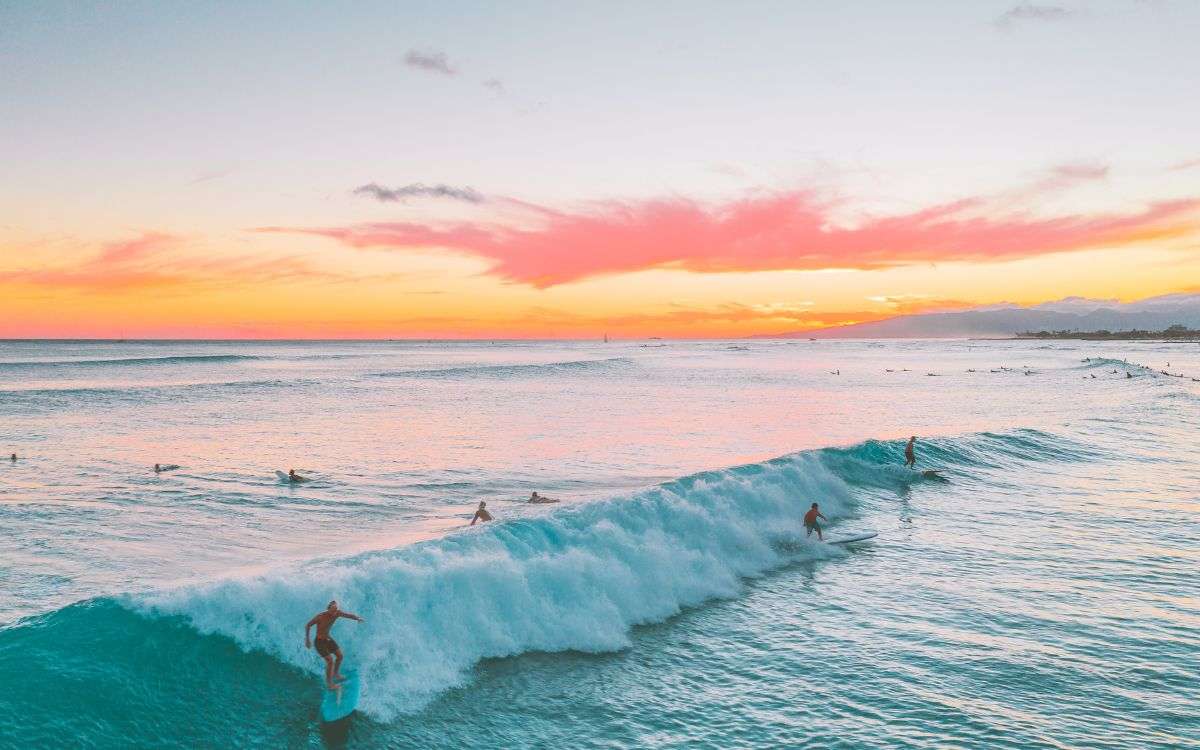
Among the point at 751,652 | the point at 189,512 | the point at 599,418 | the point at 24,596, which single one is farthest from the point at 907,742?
the point at 599,418

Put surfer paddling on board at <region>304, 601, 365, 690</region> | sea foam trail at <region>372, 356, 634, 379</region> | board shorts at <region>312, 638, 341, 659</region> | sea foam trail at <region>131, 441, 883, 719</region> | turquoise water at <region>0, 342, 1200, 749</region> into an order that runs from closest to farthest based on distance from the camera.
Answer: turquoise water at <region>0, 342, 1200, 749</region> < surfer paddling on board at <region>304, 601, 365, 690</region> < board shorts at <region>312, 638, 341, 659</region> < sea foam trail at <region>131, 441, 883, 719</region> < sea foam trail at <region>372, 356, 634, 379</region>

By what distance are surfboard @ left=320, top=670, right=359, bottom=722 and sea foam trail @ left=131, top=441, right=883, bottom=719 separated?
1.19ft

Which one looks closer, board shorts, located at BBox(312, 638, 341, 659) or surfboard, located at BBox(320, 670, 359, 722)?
surfboard, located at BBox(320, 670, 359, 722)

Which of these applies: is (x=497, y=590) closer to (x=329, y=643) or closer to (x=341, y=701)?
(x=329, y=643)

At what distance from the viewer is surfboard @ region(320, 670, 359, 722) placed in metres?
12.4

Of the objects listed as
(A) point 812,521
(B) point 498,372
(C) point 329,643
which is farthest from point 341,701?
(B) point 498,372

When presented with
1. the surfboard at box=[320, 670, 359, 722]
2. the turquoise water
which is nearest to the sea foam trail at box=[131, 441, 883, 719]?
the turquoise water

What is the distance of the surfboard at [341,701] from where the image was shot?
12.4m

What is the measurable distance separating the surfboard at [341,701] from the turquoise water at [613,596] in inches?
11.8

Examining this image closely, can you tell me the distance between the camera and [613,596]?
18.0 metres

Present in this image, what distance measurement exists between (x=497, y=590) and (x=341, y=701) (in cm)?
476

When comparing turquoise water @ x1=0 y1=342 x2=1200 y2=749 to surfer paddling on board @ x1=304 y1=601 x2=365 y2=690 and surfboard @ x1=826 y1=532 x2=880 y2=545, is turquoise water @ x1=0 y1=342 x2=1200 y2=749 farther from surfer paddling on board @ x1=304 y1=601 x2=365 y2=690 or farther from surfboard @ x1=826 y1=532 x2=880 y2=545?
surfer paddling on board @ x1=304 y1=601 x2=365 y2=690

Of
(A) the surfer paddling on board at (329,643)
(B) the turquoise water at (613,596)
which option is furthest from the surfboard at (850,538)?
(A) the surfer paddling on board at (329,643)

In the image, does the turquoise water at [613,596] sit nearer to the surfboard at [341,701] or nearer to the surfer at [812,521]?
the surfboard at [341,701]
